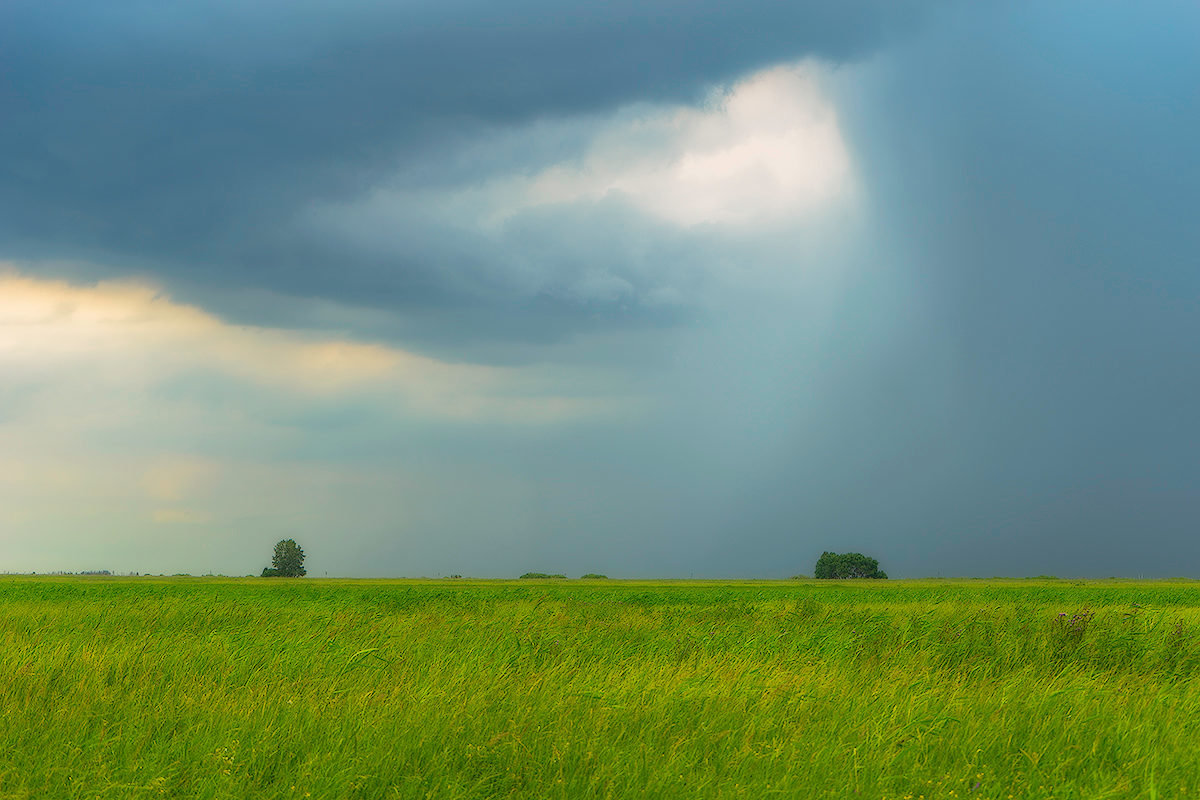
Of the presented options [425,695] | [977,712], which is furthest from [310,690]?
[977,712]

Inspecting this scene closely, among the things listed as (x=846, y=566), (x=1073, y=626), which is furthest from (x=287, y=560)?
(x=1073, y=626)

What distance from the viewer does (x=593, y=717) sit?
30.0 feet

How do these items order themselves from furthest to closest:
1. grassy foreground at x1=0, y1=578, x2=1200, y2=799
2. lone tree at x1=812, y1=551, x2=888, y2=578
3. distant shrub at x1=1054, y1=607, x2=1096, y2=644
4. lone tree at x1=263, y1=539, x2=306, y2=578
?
lone tree at x1=263, y1=539, x2=306, y2=578
lone tree at x1=812, y1=551, x2=888, y2=578
distant shrub at x1=1054, y1=607, x2=1096, y2=644
grassy foreground at x1=0, y1=578, x2=1200, y2=799

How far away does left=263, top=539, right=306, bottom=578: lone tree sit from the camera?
130625mm

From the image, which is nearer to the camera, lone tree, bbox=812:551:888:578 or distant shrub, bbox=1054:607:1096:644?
distant shrub, bbox=1054:607:1096:644

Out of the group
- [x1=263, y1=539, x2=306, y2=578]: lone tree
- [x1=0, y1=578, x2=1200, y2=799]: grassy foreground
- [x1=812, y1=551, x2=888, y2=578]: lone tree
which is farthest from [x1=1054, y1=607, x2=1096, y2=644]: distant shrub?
[x1=263, y1=539, x2=306, y2=578]: lone tree

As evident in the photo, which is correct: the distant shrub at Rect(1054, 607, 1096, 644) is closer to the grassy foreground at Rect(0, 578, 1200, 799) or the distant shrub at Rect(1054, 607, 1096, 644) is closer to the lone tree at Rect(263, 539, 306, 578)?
the grassy foreground at Rect(0, 578, 1200, 799)

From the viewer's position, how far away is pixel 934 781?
758 cm

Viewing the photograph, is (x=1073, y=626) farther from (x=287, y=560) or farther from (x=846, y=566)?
(x=287, y=560)

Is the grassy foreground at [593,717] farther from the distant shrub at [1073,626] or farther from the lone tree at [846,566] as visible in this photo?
the lone tree at [846,566]

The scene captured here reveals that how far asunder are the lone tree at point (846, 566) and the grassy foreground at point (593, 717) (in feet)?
320

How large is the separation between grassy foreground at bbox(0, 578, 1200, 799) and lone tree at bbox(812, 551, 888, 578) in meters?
97.6

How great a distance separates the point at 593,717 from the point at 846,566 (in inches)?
4280

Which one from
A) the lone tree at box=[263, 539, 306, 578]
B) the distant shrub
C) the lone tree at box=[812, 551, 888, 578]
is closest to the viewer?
the distant shrub
